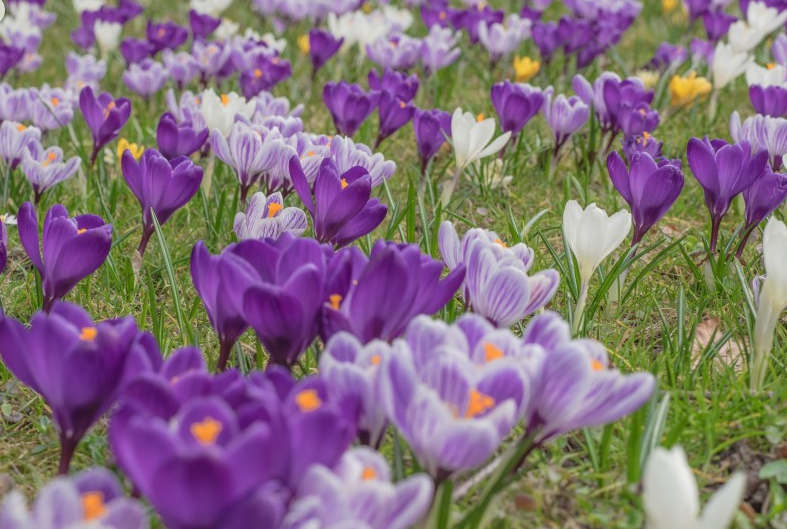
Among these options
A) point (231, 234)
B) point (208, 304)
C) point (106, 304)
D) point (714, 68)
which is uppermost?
point (714, 68)

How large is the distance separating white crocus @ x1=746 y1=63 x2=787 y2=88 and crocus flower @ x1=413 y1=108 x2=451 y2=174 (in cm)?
126

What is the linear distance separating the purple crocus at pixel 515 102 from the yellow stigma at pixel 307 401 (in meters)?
2.21

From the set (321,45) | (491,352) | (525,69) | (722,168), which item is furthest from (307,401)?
(321,45)

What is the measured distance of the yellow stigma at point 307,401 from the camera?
1374mm

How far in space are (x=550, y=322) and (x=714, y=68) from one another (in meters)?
3.08

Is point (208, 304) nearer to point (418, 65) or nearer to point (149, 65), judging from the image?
point (149, 65)

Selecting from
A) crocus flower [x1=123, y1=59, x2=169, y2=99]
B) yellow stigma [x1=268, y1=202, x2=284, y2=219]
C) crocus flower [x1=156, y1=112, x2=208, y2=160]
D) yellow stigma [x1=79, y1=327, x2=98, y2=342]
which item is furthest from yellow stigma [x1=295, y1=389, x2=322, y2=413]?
crocus flower [x1=123, y1=59, x2=169, y2=99]

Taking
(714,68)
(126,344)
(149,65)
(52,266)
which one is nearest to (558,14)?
(714,68)

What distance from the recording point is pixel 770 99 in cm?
348

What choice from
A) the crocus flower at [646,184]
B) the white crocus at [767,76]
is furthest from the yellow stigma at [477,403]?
the white crocus at [767,76]

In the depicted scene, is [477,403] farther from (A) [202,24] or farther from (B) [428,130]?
(A) [202,24]

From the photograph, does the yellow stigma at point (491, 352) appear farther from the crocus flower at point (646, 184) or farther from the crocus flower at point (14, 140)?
the crocus flower at point (14, 140)

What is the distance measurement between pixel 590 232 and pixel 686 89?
2318 millimetres

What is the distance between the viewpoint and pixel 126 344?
5.00 feet
